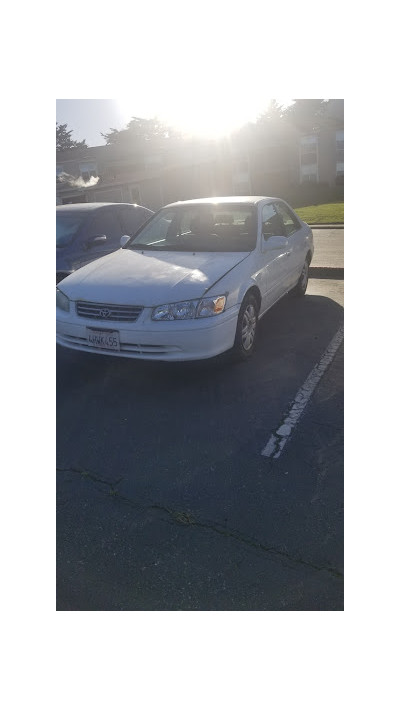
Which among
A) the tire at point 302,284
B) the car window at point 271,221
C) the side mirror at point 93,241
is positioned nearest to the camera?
the car window at point 271,221

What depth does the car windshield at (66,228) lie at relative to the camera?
5646 mm

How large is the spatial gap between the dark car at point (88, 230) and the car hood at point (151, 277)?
1147 millimetres

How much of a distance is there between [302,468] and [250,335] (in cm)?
175

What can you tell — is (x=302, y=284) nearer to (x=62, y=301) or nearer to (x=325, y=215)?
(x=62, y=301)

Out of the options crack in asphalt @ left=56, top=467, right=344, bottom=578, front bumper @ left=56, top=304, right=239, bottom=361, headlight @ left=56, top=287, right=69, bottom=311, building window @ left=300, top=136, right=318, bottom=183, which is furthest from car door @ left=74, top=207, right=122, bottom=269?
building window @ left=300, top=136, right=318, bottom=183

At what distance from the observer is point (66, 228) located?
19.2ft

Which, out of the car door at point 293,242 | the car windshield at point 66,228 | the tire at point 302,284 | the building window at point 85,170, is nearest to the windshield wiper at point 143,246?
the car windshield at point 66,228

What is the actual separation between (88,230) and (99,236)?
0.50 feet

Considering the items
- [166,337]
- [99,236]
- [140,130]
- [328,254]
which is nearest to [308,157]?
[140,130]

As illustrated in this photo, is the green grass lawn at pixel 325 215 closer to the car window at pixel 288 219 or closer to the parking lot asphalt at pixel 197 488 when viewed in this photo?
the car window at pixel 288 219
